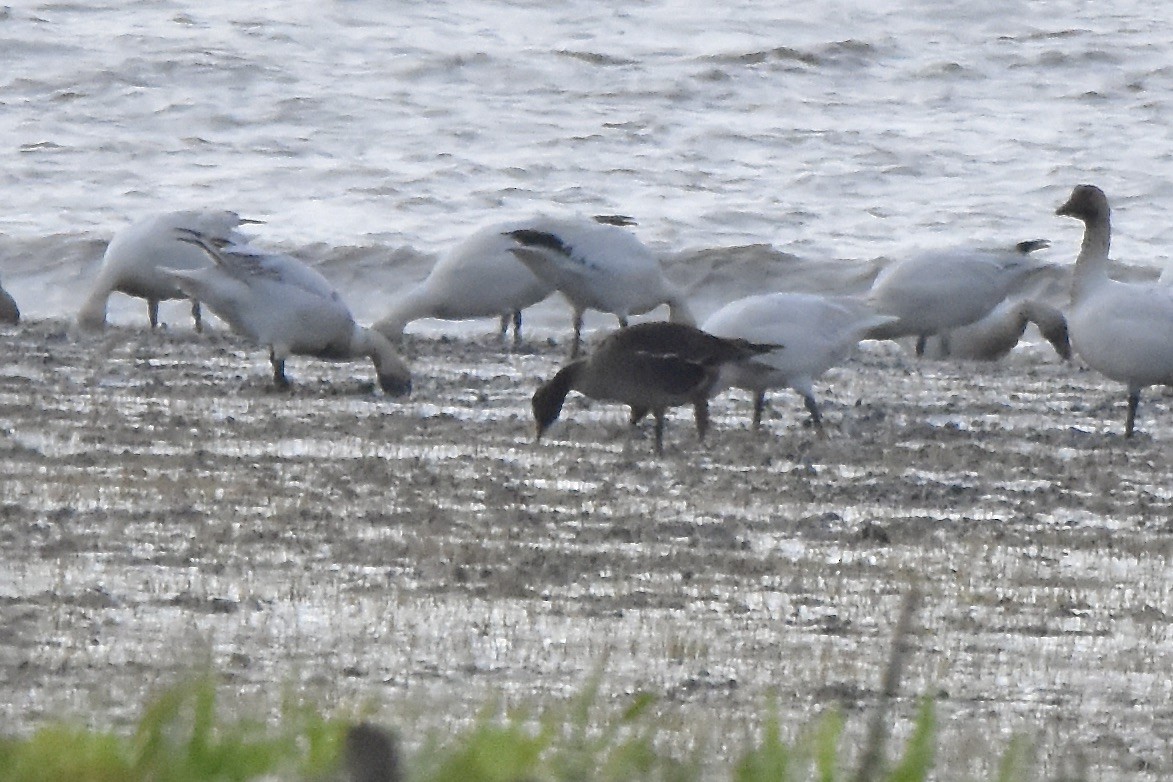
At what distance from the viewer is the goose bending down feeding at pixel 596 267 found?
13.8 meters

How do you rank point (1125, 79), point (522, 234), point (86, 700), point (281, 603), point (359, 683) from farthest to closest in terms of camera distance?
1. point (1125, 79)
2. point (522, 234)
3. point (281, 603)
4. point (359, 683)
5. point (86, 700)

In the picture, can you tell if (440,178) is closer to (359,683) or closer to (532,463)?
(532,463)

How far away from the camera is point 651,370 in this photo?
10.2 metres

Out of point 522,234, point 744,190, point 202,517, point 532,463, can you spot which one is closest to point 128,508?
point 202,517

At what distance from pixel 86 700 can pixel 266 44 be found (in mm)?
28404

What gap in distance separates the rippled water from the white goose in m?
6.50

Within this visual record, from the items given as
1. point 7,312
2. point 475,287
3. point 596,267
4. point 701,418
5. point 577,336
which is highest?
point 596,267

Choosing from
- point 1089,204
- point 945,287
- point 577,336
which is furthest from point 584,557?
point 945,287

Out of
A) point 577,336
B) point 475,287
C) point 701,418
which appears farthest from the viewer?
point 475,287

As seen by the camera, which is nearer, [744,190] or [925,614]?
[925,614]

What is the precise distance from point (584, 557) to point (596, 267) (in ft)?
22.0

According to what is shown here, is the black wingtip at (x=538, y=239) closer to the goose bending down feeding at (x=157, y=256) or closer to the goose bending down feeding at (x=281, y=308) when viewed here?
the goose bending down feeding at (x=281, y=308)

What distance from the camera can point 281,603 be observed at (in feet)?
21.6

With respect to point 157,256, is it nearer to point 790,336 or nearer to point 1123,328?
point 790,336
